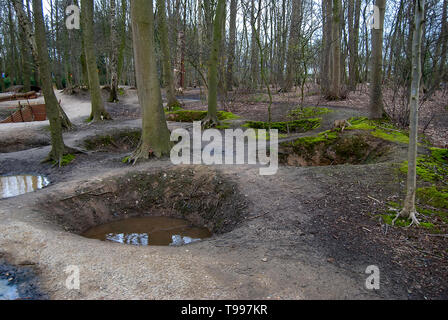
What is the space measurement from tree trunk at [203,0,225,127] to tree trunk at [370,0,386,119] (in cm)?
514

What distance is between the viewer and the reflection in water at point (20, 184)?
7.09 m

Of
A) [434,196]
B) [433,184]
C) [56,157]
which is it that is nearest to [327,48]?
[433,184]

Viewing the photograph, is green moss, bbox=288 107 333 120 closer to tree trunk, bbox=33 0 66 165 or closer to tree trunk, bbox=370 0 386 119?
tree trunk, bbox=370 0 386 119

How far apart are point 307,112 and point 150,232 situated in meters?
9.97

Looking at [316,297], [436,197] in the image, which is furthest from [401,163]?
[316,297]

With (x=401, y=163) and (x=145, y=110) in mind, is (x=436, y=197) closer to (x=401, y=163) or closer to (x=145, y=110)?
(x=401, y=163)

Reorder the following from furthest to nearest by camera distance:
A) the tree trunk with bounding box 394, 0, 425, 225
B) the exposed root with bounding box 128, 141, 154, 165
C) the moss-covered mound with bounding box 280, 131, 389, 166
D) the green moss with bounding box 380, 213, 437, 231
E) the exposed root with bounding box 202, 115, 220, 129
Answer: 1. the exposed root with bounding box 202, 115, 220, 129
2. the moss-covered mound with bounding box 280, 131, 389, 166
3. the exposed root with bounding box 128, 141, 154, 165
4. the green moss with bounding box 380, 213, 437, 231
5. the tree trunk with bounding box 394, 0, 425, 225

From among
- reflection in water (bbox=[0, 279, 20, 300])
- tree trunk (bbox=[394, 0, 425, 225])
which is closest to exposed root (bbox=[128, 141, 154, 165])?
reflection in water (bbox=[0, 279, 20, 300])

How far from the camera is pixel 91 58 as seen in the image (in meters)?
13.4

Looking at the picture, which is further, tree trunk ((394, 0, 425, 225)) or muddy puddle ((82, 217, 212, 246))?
muddy puddle ((82, 217, 212, 246))

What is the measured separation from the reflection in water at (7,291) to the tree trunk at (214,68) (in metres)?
9.35

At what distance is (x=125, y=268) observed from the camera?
3.58 meters

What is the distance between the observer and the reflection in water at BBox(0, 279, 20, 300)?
3316 millimetres
